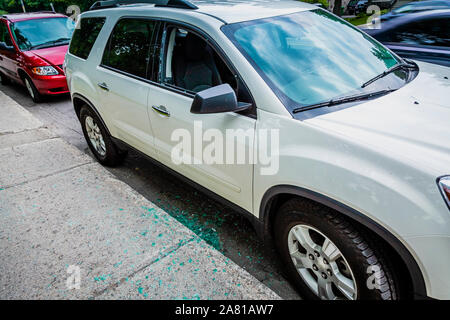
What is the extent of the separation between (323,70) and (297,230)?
1.10m

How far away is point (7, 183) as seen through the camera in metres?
3.65

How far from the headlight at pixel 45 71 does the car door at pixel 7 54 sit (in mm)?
849

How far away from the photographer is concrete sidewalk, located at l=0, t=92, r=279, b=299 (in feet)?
7.33

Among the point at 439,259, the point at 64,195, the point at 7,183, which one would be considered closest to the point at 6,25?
the point at 7,183

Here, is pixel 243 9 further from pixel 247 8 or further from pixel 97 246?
pixel 97 246

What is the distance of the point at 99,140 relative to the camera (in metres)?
3.92

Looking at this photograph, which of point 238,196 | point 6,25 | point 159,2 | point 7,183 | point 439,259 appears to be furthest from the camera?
point 6,25

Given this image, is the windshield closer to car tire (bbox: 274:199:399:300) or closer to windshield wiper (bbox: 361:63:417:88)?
windshield wiper (bbox: 361:63:417:88)

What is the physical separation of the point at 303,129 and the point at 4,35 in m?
8.25

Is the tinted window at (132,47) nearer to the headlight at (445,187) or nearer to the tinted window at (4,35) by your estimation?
the headlight at (445,187)

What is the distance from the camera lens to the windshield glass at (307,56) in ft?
6.72

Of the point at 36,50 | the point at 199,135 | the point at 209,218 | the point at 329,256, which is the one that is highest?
the point at 199,135

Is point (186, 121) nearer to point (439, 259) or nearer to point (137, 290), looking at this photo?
point (137, 290)

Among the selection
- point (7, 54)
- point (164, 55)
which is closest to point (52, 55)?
point (7, 54)
